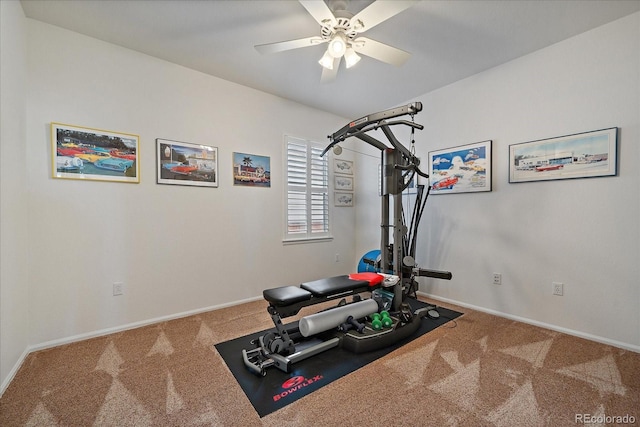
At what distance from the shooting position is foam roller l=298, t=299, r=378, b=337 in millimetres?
2123

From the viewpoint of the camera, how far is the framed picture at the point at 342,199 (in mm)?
4398

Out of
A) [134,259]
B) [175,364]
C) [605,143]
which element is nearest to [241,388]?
[175,364]

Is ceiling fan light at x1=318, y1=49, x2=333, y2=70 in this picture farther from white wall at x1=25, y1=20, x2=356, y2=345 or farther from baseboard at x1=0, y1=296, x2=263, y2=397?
baseboard at x1=0, y1=296, x2=263, y2=397

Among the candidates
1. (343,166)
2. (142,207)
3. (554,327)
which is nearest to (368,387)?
(554,327)

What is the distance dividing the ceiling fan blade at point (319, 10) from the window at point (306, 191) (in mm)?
2059

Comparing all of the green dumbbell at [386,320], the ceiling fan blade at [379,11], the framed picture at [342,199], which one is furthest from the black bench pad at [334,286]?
the framed picture at [342,199]

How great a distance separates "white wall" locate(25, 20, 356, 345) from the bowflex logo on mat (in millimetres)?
1717

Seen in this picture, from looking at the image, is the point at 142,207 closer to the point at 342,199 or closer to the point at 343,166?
the point at 342,199

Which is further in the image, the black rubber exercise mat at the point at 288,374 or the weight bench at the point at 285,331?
the weight bench at the point at 285,331

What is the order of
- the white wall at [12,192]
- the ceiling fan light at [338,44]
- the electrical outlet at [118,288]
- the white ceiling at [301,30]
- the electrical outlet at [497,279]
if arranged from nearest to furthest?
the white wall at [12,192] → the ceiling fan light at [338,44] → the white ceiling at [301,30] → the electrical outlet at [118,288] → the electrical outlet at [497,279]

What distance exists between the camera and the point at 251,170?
344cm

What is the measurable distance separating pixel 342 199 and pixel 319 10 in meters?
2.99

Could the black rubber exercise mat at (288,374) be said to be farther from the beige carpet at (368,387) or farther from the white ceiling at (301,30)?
the white ceiling at (301,30)

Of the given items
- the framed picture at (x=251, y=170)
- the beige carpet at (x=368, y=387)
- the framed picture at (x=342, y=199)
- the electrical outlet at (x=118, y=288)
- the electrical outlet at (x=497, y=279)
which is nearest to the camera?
the beige carpet at (x=368, y=387)
